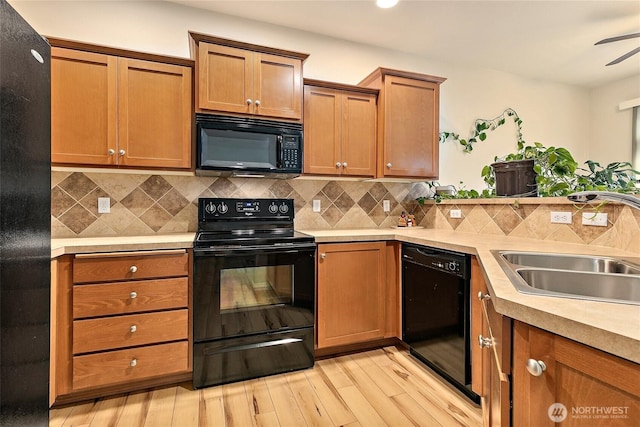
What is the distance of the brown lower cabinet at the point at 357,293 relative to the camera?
7.25ft

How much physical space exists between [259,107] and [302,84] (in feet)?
1.29

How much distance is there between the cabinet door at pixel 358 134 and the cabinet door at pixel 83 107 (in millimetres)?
1619

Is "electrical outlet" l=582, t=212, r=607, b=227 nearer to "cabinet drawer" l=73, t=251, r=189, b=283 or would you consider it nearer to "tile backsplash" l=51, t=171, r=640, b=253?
"tile backsplash" l=51, t=171, r=640, b=253

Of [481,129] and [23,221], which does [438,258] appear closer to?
[23,221]

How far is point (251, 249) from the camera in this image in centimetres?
198

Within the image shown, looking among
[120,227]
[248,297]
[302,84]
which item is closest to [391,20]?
[302,84]

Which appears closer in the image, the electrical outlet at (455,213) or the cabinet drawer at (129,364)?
the cabinet drawer at (129,364)

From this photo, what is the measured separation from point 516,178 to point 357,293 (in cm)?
135

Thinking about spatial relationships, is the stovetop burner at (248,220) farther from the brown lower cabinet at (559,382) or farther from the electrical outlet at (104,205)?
the brown lower cabinet at (559,382)

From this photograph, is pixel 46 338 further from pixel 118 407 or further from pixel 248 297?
pixel 248 297

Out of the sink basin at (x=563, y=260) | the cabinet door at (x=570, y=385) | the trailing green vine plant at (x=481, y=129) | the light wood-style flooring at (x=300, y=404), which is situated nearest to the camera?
the cabinet door at (x=570, y=385)

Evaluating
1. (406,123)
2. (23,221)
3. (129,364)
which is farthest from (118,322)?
(406,123)

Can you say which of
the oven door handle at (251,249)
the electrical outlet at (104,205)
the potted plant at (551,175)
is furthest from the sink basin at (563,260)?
the electrical outlet at (104,205)

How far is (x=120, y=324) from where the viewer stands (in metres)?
1.76
